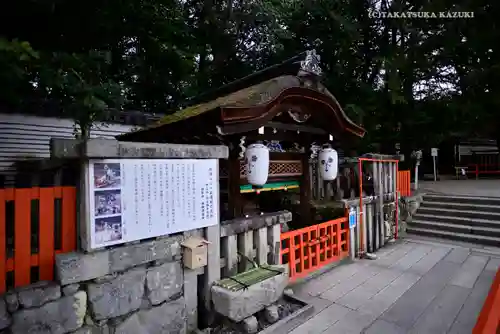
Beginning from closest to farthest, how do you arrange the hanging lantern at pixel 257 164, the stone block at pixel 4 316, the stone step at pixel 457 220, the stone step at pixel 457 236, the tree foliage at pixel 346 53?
1. the stone block at pixel 4 316
2. the hanging lantern at pixel 257 164
3. the stone step at pixel 457 236
4. the stone step at pixel 457 220
5. the tree foliage at pixel 346 53

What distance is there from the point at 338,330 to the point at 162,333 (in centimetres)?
242

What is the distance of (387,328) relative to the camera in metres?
4.12

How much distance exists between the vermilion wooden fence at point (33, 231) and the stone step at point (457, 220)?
36.1 ft

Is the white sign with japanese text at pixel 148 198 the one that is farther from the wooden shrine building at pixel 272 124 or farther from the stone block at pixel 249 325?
the stone block at pixel 249 325

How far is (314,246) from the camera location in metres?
6.17

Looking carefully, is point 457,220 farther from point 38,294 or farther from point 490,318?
point 38,294

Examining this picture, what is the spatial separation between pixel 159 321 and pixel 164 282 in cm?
48

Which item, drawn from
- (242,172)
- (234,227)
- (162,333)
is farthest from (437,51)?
(162,333)

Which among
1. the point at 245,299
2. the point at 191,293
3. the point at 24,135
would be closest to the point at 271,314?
the point at 245,299

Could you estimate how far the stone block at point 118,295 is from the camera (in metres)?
3.12

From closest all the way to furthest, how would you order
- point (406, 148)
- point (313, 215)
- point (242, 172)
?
1. point (242, 172)
2. point (313, 215)
3. point (406, 148)

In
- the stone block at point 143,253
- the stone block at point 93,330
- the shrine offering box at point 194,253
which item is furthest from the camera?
the shrine offering box at point 194,253

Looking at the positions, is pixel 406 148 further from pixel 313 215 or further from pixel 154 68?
pixel 154 68

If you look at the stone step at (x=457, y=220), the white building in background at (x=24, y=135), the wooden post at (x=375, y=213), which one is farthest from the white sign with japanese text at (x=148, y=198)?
the stone step at (x=457, y=220)
